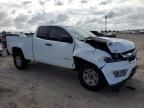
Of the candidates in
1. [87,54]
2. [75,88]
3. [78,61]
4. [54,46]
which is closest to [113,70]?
[87,54]

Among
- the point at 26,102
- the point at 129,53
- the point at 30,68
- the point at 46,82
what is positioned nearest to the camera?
the point at 26,102

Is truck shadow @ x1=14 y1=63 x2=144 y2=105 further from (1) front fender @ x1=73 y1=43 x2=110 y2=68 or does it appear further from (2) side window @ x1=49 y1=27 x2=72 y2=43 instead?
(2) side window @ x1=49 y1=27 x2=72 y2=43

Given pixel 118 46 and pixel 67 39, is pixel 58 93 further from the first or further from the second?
pixel 118 46

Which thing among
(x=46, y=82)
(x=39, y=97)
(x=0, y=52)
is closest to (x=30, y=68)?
(x=46, y=82)

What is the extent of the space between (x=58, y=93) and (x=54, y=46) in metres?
1.94

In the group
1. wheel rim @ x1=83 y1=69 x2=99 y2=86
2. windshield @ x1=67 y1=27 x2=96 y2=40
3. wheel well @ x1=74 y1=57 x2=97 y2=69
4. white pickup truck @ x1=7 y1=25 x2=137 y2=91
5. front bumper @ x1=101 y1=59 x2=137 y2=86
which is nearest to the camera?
front bumper @ x1=101 y1=59 x2=137 y2=86

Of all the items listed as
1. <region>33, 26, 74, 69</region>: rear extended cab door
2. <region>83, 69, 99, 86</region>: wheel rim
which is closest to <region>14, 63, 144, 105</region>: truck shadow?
<region>83, 69, 99, 86</region>: wheel rim

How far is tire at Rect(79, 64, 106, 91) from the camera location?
728cm

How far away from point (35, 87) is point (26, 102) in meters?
1.51

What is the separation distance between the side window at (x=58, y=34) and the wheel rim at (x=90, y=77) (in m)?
1.42

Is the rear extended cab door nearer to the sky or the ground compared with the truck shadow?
nearer to the sky

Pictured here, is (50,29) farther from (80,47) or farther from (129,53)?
(129,53)

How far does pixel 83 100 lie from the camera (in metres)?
6.87

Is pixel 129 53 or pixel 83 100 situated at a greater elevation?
pixel 129 53
